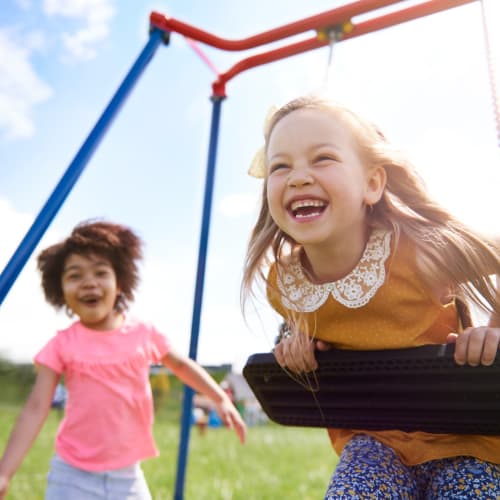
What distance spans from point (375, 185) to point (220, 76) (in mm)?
1181

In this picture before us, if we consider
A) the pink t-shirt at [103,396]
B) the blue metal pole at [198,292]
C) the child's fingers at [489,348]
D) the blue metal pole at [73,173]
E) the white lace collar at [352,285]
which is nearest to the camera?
the child's fingers at [489,348]

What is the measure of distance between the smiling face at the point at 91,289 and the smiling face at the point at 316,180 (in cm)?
110

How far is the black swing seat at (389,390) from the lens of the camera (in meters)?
1.18

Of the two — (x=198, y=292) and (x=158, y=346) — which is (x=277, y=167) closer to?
(x=198, y=292)

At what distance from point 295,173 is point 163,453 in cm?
372

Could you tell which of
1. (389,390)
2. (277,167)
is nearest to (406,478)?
(389,390)

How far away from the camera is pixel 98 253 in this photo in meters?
2.48

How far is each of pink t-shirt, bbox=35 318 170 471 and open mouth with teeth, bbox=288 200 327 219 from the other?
1134 mm

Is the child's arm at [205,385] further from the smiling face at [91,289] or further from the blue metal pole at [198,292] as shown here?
the smiling face at [91,289]

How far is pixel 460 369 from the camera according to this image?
1.16 metres

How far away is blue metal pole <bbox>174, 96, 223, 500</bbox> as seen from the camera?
7.63ft

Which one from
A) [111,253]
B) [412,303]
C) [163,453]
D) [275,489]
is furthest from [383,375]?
[163,453]

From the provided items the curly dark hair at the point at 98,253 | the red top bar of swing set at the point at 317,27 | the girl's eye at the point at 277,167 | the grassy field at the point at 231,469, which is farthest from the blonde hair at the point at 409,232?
the grassy field at the point at 231,469

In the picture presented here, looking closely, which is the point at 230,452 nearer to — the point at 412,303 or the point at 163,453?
the point at 163,453
